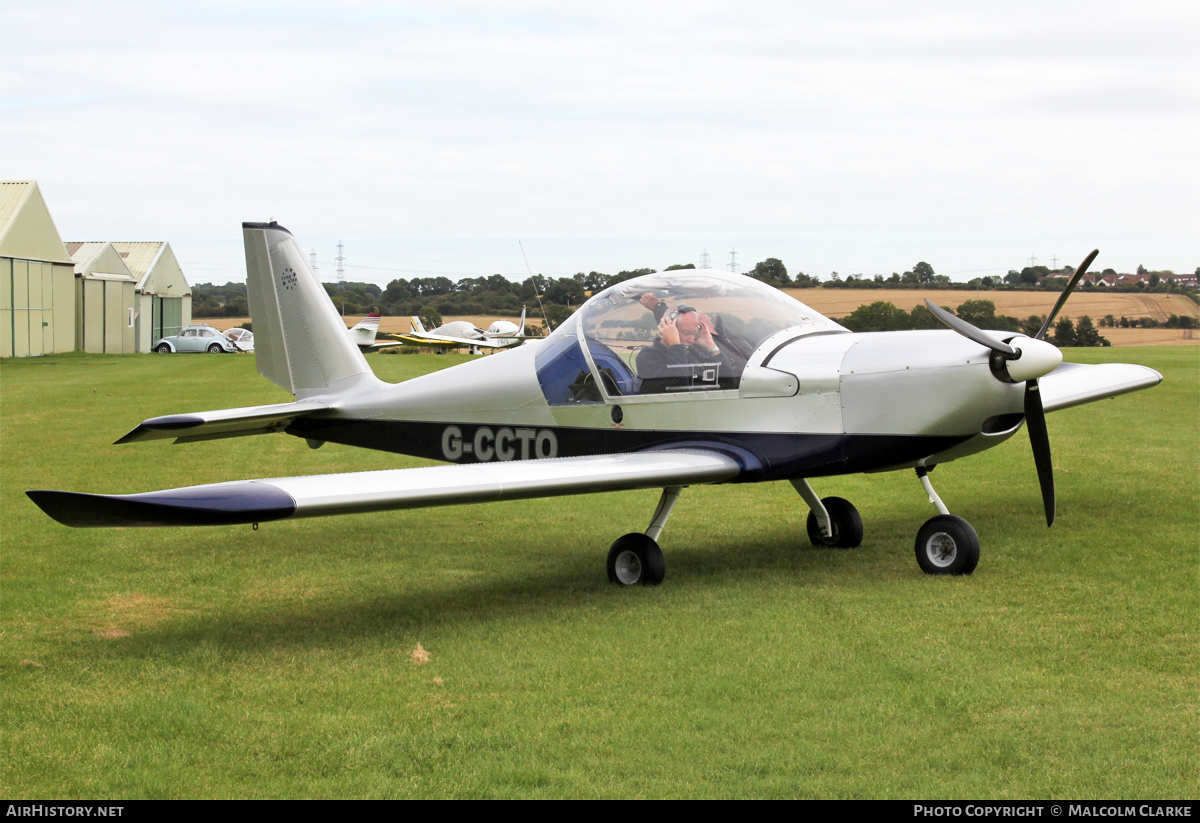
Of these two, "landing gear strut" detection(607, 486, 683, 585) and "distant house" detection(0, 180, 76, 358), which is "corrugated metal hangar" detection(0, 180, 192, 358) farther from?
"landing gear strut" detection(607, 486, 683, 585)

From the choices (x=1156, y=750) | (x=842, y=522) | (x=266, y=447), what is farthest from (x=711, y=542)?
(x=266, y=447)

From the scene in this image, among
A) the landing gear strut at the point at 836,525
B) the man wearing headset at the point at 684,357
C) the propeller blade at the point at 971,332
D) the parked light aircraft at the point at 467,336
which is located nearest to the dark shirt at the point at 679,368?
Result: the man wearing headset at the point at 684,357

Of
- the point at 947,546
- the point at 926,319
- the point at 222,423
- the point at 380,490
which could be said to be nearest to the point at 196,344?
the point at 222,423

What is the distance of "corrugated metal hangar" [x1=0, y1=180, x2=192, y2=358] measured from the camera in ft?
136

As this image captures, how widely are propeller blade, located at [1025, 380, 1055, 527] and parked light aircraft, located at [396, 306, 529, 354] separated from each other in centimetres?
5075

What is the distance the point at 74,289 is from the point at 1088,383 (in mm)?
48893

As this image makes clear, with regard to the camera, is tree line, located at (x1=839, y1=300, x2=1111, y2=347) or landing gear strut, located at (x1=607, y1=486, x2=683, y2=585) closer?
landing gear strut, located at (x1=607, y1=486, x2=683, y2=585)

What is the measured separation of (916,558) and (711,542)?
6.41 feet

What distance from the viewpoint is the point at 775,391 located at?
7.77 meters

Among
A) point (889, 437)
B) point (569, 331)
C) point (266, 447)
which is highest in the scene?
point (569, 331)

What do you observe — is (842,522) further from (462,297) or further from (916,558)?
(462,297)

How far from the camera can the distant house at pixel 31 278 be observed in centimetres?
4053

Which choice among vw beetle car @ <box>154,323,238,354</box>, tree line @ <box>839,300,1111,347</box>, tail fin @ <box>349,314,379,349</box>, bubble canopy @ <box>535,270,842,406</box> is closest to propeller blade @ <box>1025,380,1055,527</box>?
tree line @ <box>839,300,1111,347</box>

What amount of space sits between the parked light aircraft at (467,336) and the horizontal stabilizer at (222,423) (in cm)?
4752
